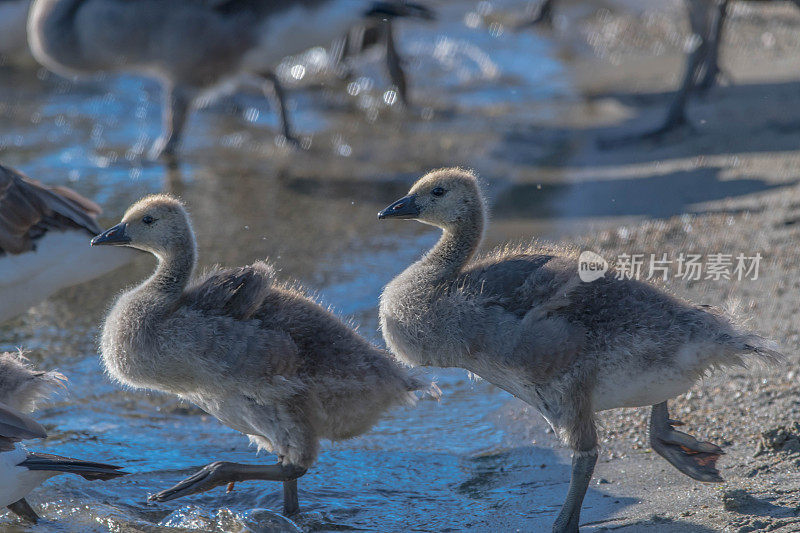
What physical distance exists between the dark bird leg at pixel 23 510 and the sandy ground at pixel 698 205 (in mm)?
2348

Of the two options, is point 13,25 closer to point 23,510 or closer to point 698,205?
point 698,205

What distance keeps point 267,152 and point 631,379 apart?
6.50 m

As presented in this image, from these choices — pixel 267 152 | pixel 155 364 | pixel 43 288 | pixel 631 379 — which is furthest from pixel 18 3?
pixel 631 379

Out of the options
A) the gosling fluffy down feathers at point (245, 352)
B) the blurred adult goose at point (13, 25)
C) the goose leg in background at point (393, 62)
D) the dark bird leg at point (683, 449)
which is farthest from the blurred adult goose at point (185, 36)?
the dark bird leg at point (683, 449)

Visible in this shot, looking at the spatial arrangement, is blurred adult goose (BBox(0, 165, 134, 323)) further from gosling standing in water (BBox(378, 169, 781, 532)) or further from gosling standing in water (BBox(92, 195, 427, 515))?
gosling standing in water (BBox(378, 169, 781, 532))

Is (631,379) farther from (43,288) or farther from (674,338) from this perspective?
(43,288)

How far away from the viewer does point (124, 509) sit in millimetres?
4586

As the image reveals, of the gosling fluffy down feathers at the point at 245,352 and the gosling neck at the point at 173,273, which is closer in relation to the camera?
the gosling fluffy down feathers at the point at 245,352

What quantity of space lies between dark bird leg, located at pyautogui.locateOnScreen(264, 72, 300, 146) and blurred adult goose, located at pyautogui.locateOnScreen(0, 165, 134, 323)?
13.7 feet

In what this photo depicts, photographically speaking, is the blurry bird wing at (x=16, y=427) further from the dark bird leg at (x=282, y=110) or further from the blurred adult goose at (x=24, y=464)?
the dark bird leg at (x=282, y=110)

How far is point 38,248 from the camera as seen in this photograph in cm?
611

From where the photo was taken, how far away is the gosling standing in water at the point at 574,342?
4.25 meters

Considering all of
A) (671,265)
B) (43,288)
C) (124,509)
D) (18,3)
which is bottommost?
(124,509)

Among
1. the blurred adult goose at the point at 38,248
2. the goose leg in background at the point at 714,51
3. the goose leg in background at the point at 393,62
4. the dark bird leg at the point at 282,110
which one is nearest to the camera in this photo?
the blurred adult goose at the point at 38,248
